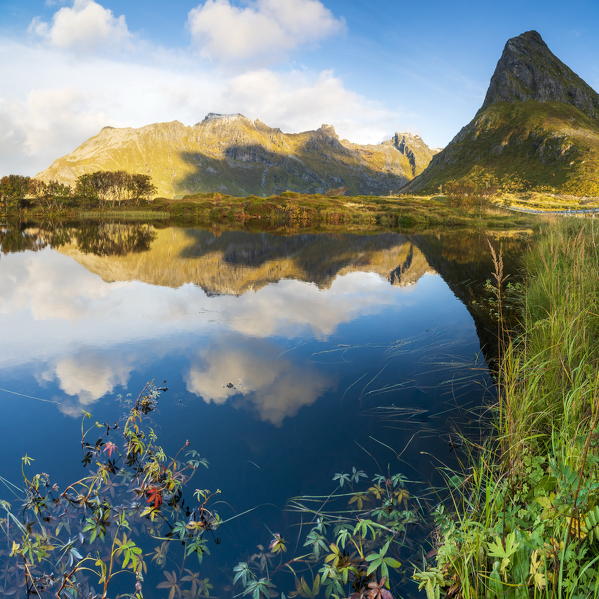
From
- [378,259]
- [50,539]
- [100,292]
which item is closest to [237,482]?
[50,539]

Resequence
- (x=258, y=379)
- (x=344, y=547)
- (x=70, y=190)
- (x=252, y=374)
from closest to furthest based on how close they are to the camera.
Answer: (x=344, y=547) → (x=258, y=379) → (x=252, y=374) → (x=70, y=190)

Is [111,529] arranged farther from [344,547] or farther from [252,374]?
[252,374]

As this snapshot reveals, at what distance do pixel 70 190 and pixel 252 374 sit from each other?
5339 inches

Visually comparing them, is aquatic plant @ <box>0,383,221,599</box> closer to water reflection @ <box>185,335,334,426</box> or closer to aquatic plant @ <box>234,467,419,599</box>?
aquatic plant @ <box>234,467,419,599</box>

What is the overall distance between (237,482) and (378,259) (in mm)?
27102

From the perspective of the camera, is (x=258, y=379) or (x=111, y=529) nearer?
(x=111, y=529)

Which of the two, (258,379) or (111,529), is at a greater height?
(258,379)

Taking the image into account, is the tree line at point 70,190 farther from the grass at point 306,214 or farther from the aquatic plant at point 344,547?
the aquatic plant at point 344,547

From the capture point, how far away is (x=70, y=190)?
385 feet

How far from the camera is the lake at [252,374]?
584 cm

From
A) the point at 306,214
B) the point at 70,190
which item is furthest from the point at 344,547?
the point at 70,190

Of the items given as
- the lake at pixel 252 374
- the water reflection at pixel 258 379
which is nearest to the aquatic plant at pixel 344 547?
the lake at pixel 252 374

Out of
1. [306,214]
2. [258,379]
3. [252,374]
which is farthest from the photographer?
[306,214]

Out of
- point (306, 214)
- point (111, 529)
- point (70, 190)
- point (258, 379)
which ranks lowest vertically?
point (111, 529)
